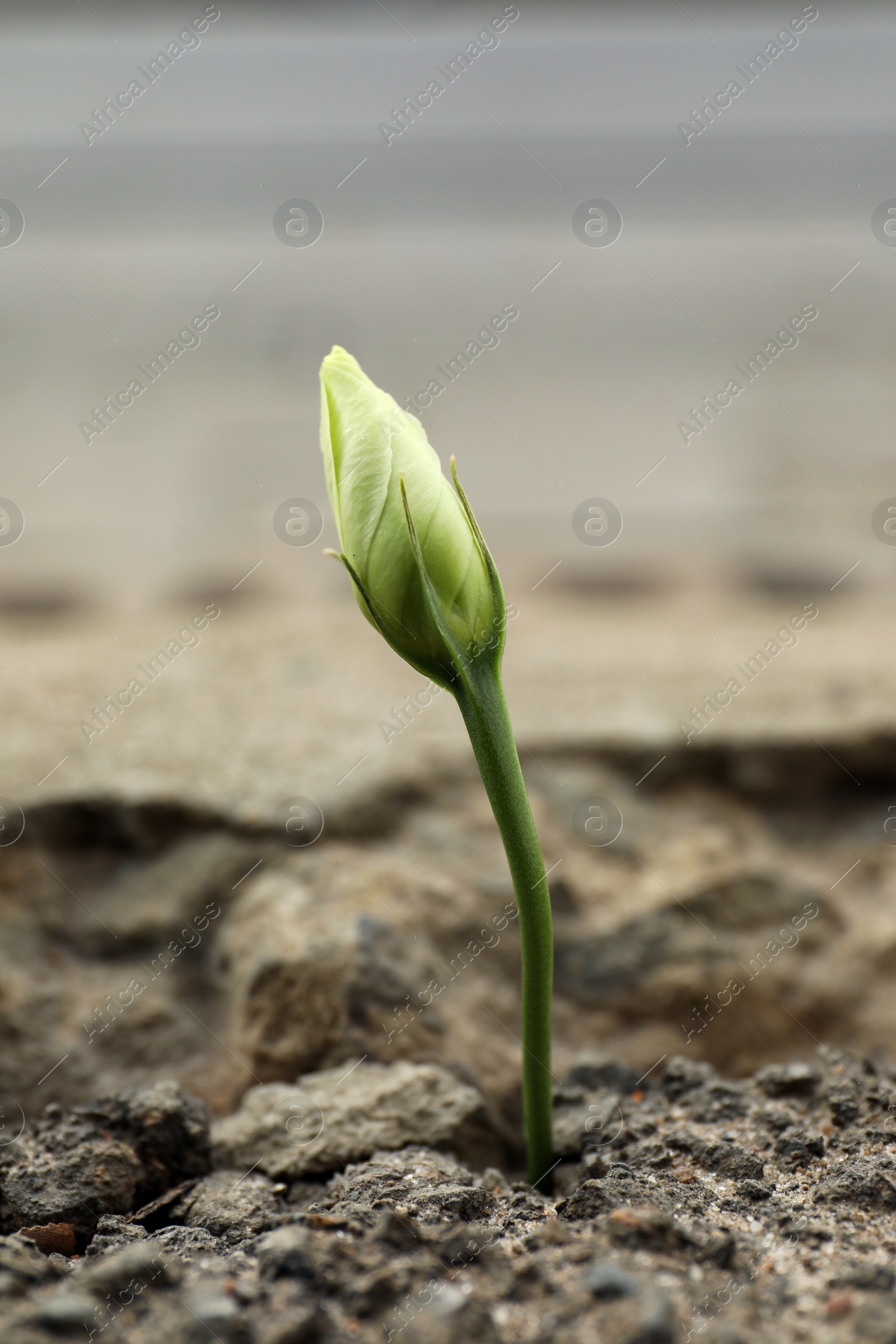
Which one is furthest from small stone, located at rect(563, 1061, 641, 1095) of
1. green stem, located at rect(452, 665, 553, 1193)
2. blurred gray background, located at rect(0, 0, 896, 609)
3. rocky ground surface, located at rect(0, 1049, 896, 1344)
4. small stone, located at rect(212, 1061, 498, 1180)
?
blurred gray background, located at rect(0, 0, 896, 609)

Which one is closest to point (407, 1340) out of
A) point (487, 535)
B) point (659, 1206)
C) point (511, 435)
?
point (659, 1206)

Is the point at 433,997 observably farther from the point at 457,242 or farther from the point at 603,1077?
the point at 457,242

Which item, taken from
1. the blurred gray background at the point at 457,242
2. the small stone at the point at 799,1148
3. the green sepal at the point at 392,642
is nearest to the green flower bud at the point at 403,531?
the green sepal at the point at 392,642

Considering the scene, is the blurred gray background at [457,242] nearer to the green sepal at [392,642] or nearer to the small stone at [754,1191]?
the green sepal at [392,642]

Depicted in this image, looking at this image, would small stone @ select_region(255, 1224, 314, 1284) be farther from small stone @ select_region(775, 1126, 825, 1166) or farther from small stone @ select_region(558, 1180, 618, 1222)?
small stone @ select_region(775, 1126, 825, 1166)

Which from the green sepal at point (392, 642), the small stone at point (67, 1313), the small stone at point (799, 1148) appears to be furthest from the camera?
the small stone at point (799, 1148)

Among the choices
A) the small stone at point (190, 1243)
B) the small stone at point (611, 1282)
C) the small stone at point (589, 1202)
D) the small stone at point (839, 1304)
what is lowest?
the small stone at point (839, 1304)

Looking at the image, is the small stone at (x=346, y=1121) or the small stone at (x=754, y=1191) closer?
the small stone at (x=754, y=1191)
